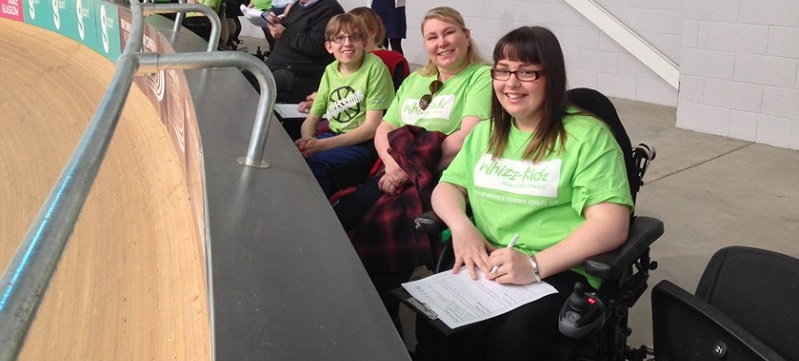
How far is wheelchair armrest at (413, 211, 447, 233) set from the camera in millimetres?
2217

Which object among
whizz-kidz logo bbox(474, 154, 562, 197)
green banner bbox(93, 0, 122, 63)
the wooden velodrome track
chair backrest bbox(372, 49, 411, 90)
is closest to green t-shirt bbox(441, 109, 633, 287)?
whizz-kidz logo bbox(474, 154, 562, 197)

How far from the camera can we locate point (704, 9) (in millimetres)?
5309

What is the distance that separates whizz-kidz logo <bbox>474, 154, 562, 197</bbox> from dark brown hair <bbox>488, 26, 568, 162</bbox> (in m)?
0.03

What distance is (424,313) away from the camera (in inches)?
71.4

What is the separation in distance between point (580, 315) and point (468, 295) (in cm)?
30

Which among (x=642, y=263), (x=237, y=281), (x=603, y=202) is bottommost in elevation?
(x=642, y=263)

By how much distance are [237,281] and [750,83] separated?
4.80 meters

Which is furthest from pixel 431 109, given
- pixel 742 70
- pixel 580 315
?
pixel 742 70

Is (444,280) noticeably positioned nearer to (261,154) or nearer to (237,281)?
(261,154)

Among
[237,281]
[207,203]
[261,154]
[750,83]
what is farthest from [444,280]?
[750,83]

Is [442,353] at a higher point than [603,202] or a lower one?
lower

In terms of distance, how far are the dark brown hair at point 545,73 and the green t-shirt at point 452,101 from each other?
553mm

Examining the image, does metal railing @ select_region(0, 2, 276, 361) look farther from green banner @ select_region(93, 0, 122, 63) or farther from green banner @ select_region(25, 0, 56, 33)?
green banner @ select_region(25, 0, 56, 33)

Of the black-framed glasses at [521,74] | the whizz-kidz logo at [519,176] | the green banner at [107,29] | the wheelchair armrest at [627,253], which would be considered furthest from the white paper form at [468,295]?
the green banner at [107,29]
